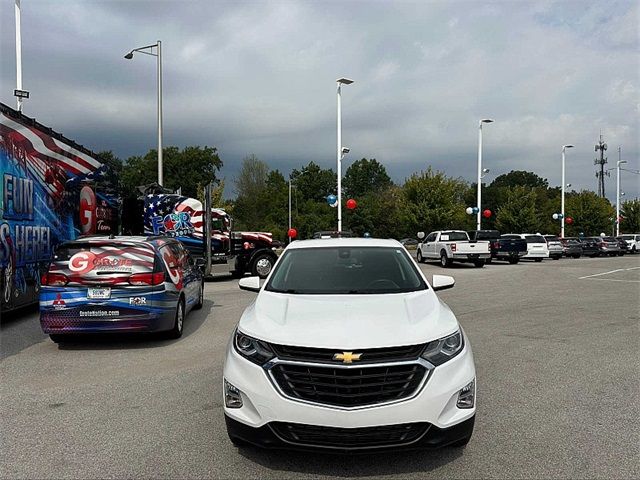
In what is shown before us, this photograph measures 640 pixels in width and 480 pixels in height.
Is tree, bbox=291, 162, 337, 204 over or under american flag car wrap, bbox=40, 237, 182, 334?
over

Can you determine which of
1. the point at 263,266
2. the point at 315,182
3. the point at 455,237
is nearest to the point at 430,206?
the point at 455,237

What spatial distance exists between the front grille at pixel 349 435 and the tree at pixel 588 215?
68862 mm

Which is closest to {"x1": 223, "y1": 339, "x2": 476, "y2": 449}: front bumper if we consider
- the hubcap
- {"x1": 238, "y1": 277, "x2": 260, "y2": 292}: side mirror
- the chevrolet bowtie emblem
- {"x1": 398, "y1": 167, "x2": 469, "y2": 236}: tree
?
the chevrolet bowtie emblem

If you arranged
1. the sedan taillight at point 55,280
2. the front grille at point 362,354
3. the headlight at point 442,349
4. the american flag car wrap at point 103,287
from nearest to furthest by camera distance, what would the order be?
the front grille at point 362,354, the headlight at point 442,349, the american flag car wrap at point 103,287, the sedan taillight at point 55,280

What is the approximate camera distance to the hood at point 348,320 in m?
3.64

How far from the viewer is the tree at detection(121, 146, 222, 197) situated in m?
79.3

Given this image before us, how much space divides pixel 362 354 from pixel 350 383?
7.7 inches

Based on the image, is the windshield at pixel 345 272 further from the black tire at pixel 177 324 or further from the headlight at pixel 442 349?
the black tire at pixel 177 324

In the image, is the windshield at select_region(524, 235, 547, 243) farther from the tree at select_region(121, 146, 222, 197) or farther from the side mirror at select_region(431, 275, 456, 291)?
the tree at select_region(121, 146, 222, 197)

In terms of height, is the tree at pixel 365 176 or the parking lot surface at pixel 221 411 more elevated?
the tree at pixel 365 176

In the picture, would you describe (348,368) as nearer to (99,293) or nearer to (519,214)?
(99,293)

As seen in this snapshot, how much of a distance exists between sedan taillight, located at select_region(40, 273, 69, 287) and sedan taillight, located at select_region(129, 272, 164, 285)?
865 millimetres

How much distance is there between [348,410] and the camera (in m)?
3.39

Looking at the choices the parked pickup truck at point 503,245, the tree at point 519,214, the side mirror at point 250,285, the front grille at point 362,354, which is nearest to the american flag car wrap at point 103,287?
the side mirror at point 250,285
